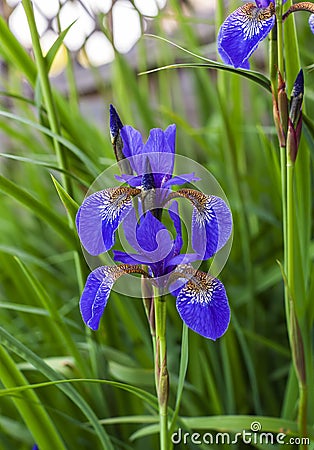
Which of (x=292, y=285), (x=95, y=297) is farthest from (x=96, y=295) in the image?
(x=292, y=285)

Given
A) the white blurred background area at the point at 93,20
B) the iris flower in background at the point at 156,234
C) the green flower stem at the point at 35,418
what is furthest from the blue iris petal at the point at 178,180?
the white blurred background area at the point at 93,20

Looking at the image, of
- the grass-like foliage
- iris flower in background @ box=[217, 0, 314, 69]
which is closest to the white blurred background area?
the grass-like foliage

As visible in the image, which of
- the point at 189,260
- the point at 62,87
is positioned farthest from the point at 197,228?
the point at 62,87

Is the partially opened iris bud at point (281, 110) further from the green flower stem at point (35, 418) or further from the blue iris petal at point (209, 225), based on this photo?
the green flower stem at point (35, 418)

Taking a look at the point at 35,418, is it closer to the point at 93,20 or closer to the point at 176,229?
the point at 176,229

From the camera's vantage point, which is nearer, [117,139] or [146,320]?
[117,139]

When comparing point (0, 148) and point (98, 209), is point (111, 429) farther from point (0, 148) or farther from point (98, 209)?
point (0, 148)

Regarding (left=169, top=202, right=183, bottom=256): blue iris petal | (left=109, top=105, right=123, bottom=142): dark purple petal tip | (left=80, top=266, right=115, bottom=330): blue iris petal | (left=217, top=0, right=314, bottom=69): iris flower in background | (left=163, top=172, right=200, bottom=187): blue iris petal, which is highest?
(left=217, top=0, right=314, bottom=69): iris flower in background

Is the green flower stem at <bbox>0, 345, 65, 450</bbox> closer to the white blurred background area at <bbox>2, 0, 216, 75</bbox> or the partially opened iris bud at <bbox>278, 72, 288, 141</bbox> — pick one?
the partially opened iris bud at <bbox>278, 72, 288, 141</bbox>
